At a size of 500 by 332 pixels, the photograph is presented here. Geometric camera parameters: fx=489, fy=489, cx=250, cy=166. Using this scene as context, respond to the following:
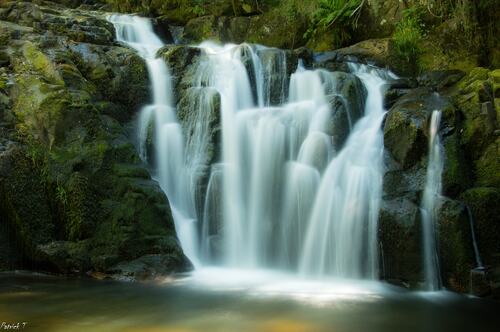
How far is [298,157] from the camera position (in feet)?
28.6

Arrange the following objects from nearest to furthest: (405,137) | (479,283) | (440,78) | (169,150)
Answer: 1. (479,283)
2. (405,137)
3. (169,150)
4. (440,78)

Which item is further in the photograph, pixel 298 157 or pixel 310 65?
pixel 310 65

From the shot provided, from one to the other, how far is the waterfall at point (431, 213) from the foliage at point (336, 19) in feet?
22.1

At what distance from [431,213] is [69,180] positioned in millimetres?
5474

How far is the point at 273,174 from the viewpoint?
8.69 metres

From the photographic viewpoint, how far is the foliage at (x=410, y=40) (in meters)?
11.9

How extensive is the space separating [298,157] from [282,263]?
1.91 metres

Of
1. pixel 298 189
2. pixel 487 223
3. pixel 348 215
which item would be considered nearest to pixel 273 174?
pixel 298 189

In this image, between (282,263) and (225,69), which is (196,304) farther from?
(225,69)

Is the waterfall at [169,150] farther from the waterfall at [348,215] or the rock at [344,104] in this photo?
the rock at [344,104]

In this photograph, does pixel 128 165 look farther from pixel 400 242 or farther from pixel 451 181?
pixel 451 181

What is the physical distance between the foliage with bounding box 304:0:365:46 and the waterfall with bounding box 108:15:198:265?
16.4ft

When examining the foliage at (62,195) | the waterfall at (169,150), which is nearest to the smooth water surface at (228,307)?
the foliage at (62,195)

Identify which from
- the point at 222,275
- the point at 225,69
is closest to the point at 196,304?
the point at 222,275
